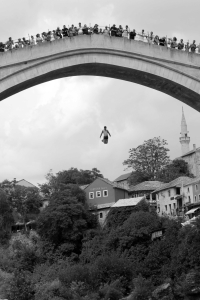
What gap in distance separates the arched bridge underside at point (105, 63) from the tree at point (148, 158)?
5459cm

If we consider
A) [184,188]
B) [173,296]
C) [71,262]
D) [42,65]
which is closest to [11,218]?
[71,262]

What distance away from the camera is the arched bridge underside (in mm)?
17000

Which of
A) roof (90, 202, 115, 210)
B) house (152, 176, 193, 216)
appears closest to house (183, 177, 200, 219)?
house (152, 176, 193, 216)

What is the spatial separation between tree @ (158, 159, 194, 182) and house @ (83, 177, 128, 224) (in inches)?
394

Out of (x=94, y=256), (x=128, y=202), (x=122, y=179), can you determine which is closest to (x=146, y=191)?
(x=128, y=202)

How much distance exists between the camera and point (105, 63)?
17797 millimetres

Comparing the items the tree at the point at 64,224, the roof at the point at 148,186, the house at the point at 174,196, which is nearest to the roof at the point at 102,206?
the roof at the point at 148,186

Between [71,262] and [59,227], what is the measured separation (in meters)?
4.89

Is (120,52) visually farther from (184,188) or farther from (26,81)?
(184,188)

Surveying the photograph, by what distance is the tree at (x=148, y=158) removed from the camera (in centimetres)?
7325

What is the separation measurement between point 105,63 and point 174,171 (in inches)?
2154

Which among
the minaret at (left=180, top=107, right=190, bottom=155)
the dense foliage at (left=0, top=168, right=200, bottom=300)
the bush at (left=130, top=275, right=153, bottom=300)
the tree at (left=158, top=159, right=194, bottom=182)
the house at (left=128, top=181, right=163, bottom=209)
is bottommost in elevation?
the bush at (left=130, top=275, right=153, bottom=300)

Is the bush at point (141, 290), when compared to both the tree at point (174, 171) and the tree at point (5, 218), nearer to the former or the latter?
the tree at point (5, 218)

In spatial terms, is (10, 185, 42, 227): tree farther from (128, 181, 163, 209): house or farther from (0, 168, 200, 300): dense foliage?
(128, 181, 163, 209): house
